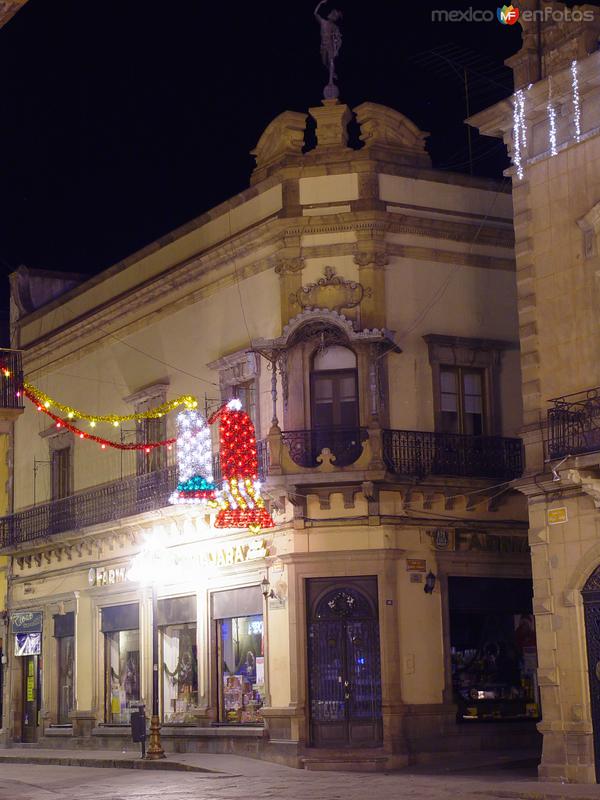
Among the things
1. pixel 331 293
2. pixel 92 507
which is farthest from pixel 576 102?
pixel 92 507

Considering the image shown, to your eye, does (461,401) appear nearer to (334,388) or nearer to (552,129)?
(334,388)

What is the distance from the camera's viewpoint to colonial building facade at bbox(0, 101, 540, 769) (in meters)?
Result: 24.7

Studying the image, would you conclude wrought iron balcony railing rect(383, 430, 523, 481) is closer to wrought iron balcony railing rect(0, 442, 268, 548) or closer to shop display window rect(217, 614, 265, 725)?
wrought iron balcony railing rect(0, 442, 268, 548)

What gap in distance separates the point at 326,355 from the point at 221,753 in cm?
790

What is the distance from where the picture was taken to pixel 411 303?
2597 centimetres

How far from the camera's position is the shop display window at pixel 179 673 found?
92.3 feet

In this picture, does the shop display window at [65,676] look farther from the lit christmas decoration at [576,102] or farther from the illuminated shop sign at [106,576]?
the lit christmas decoration at [576,102]

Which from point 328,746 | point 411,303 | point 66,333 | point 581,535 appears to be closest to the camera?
point 581,535

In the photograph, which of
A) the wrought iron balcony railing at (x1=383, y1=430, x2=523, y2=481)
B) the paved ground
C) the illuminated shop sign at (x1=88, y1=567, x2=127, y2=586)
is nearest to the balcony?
the paved ground

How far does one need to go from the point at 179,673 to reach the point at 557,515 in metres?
11.2

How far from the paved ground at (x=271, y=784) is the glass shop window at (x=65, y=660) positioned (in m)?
6.26

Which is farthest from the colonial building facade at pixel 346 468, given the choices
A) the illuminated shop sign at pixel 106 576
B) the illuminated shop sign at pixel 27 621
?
the illuminated shop sign at pixel 27 621

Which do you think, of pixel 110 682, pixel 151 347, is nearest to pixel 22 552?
pixel 110 682

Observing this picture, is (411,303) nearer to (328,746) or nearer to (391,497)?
(391,497)
